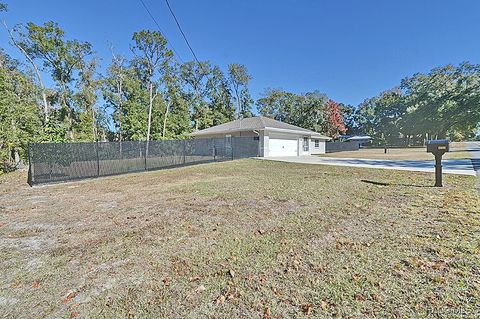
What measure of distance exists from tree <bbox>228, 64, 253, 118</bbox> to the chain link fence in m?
23.6

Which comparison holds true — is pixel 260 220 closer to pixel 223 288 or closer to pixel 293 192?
pixel 223 288

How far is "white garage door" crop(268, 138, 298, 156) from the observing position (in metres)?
20.1

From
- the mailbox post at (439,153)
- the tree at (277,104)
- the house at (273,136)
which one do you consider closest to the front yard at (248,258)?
the mailbox post at (439,153)

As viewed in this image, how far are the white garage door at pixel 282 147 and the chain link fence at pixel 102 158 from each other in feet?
13.2

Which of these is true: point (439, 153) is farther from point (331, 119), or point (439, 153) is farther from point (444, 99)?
point (444, 99)

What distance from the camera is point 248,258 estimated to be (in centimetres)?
279

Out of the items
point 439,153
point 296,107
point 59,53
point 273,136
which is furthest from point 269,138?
point 296,107

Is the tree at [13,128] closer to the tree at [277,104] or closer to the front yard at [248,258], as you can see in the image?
the front yard at [248,258]

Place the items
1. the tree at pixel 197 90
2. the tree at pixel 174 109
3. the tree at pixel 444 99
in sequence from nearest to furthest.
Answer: the tree at pixel 174 109 → the tree at pixel 444 99 → the tree at pixel 197 90

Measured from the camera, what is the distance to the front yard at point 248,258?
6.56ft

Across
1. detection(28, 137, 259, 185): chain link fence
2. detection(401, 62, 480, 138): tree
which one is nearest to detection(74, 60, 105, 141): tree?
detection(28, 137, 259, 185): chain link fence

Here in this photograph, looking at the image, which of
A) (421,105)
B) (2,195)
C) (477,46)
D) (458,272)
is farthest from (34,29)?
(421,105)

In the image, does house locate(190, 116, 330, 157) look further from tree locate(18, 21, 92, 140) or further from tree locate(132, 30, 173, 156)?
tree locate(18, 21, 92, 140)

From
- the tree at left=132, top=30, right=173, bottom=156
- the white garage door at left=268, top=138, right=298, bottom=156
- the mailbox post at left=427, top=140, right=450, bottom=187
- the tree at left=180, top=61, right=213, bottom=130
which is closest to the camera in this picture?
the mailbox post at left=427, top=140, right=450, bottom=187
